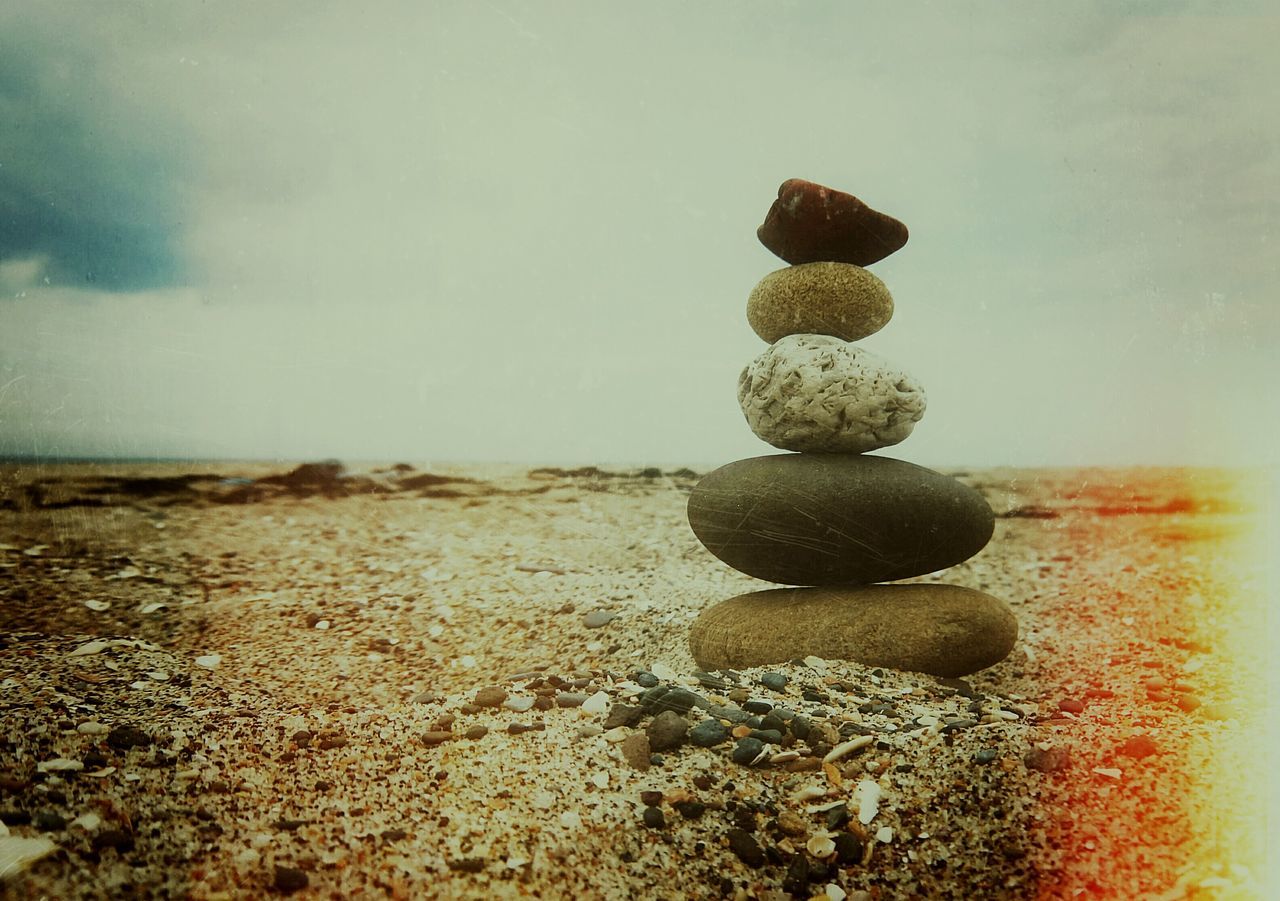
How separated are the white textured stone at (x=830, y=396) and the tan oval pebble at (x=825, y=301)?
0.44 feet

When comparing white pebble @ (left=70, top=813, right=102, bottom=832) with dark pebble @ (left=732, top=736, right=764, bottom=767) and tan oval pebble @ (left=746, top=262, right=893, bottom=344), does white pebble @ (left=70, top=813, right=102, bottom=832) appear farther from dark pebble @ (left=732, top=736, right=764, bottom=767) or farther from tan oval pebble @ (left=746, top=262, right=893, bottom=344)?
tan oval pebble @ (left=746, top=262, right=893, bottom=344)

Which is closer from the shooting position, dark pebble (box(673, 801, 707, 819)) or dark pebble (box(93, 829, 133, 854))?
dark pebble (box(93, 829, 133, 854))

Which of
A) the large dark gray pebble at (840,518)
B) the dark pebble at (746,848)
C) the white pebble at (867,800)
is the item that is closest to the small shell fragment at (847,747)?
the white pebble at (867,800)

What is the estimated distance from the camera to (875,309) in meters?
5.05

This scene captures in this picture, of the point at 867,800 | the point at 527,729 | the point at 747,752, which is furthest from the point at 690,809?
the point at 527,729

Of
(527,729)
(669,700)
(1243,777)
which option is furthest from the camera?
(669,700)

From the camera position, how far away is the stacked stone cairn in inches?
184

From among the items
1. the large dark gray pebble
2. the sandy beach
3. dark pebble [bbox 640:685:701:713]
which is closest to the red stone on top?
the large dark gray pebble

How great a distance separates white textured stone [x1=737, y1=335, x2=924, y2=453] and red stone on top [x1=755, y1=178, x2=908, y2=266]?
629 millimetres

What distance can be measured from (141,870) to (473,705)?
5.37 ft

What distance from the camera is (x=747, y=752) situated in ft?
9.57

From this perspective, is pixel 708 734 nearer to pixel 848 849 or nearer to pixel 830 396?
pixel 848 849

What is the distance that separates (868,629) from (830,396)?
5.05 ft

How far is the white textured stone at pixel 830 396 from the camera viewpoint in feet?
15.5
